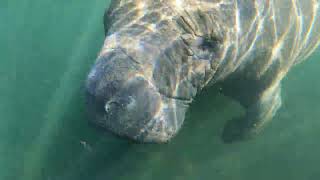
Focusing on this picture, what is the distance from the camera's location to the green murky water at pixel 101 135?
18.9 ft

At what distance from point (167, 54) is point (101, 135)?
2.33 meters

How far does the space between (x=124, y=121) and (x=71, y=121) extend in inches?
103

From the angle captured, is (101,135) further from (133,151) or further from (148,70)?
(148,70)

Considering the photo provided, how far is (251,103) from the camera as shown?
5.85m

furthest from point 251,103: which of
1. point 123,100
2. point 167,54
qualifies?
point 123,100

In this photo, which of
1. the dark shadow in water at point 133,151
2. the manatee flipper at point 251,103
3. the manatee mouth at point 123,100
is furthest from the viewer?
the dark shadow in water at point 133,151

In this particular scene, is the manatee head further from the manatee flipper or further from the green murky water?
the green murky water

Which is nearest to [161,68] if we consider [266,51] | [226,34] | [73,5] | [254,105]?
[226,34]

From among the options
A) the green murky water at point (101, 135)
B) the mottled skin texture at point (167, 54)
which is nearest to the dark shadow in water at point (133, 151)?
the green murky water at point (101, 135)

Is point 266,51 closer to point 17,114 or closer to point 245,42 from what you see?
point 245,42

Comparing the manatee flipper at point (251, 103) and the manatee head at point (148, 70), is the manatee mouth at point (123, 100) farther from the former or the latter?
the manatee flipper at point (251, 103)

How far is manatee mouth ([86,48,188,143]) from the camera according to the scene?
3654 millimetres

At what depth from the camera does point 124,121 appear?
3.76m

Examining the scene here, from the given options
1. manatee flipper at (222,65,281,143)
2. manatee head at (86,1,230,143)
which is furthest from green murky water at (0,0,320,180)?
manatee head at (86,1,230,143)
